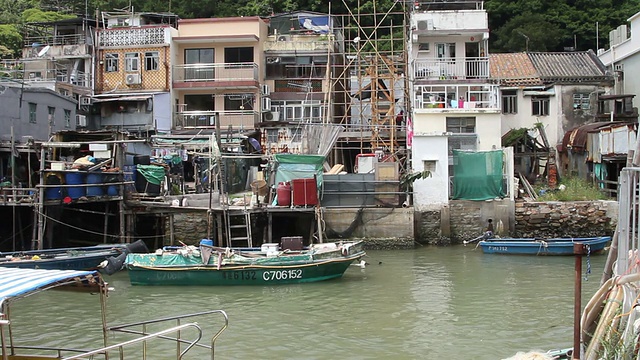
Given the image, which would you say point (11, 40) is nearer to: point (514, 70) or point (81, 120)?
point (81, 120)

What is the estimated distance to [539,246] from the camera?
2630 cm

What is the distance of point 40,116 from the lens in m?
30.9

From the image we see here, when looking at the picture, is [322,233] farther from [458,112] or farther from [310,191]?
[458,112]

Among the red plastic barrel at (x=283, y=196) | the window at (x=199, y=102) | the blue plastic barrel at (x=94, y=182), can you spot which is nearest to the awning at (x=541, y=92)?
the red plastic barrel at (x=283, y=196)

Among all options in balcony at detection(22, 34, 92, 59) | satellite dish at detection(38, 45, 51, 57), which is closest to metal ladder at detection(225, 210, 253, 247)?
balcony at detection(22, 34, 92, 59)

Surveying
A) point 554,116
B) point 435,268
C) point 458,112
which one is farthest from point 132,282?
point 554,116

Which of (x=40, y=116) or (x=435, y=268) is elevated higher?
(x=40, y=116)

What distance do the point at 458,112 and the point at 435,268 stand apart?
11012 mm

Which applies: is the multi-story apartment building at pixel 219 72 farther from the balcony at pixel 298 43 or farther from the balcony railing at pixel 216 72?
the balcony at pixel 298 43

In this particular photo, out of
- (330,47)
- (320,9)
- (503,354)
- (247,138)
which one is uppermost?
(320,9)

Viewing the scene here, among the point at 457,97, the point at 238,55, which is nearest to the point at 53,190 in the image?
the point at 238,55

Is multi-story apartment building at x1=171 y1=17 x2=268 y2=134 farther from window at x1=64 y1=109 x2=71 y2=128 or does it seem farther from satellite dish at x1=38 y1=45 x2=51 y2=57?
Answer: satellite dish at x1=38 y1=45 x2=51 y2=57

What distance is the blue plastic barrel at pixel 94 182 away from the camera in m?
25.7

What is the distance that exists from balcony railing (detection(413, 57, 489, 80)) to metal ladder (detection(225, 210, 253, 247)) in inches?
490
